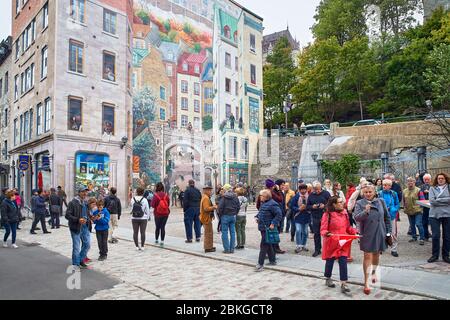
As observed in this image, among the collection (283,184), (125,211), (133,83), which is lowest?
(125,211)

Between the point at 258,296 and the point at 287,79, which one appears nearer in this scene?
the point at 258,296

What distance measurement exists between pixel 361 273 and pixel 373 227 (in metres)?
1.49

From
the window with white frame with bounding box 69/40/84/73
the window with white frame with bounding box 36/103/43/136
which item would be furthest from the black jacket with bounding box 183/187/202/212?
the window with white frame with bounding box 36/103/43/136

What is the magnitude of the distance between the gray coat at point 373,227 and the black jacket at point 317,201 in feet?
7.81

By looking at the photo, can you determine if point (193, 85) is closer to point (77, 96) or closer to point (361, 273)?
point (77, 96)

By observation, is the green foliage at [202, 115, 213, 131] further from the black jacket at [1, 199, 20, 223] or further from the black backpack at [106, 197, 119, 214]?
the black jacket at [1, 199, 20, 223]

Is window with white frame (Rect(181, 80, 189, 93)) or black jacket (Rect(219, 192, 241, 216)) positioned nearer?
black jacket (Rect(219, 192, 241, 216))

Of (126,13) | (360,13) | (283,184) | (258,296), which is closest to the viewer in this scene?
(258,296)

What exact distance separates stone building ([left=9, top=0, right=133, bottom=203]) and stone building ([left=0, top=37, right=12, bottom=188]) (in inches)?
220

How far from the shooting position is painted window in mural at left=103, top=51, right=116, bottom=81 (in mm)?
25062

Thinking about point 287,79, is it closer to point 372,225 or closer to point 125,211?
point 125,211
